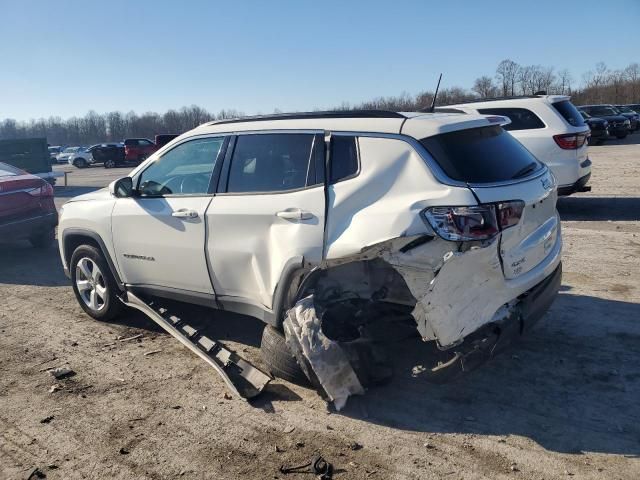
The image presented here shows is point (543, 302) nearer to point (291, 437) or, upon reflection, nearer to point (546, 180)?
point (546, 180)

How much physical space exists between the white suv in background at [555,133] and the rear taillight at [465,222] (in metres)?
6.37

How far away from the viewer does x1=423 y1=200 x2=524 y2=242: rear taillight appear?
10.6 feet

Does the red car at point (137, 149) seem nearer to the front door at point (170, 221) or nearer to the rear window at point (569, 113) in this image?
the rear window at point (569, 113)

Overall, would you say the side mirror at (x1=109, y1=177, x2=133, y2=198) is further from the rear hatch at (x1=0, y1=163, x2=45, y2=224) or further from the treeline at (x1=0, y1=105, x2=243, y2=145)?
the treeline at (x1=0, y1=105, x2=243, y2=145)

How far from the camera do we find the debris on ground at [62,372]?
14.6ft

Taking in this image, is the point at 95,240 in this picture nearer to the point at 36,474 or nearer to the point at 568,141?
the point at 36,474

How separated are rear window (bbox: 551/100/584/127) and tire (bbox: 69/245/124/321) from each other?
775cm

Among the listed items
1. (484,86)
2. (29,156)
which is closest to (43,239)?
(29,156)

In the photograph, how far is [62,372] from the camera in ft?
14.8

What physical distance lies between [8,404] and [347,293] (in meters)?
2.56

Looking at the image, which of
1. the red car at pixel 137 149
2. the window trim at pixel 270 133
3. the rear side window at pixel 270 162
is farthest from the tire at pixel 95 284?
the red car at pixel 137 149

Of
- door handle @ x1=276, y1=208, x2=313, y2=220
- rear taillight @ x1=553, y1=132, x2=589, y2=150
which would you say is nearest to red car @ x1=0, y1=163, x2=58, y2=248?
door handle @ x1=276, y1=208, x2=313, y2=220

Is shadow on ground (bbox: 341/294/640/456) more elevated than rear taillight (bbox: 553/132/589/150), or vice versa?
rear taillight (bbox: 553/132/589/150)

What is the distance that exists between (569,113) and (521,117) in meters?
0.79
